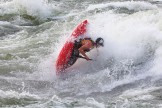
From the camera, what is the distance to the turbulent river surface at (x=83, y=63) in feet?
27.1

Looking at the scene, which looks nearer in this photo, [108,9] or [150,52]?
[150,52]

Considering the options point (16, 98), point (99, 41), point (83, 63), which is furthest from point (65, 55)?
point (16, 98)

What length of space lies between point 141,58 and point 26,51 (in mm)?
3342

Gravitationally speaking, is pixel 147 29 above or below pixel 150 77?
above

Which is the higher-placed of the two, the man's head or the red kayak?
the man's head

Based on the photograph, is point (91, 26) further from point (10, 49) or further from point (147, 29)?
point (10, 49)

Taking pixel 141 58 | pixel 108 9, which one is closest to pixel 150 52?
pixel 141 58

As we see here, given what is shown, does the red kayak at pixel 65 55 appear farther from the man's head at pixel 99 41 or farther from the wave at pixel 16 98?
the wave at pixel 16 98

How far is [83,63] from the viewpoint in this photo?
1040 cm

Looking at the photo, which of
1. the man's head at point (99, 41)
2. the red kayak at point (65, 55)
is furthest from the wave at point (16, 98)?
the man's head at point (99, 41)

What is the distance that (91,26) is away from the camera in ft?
36.0

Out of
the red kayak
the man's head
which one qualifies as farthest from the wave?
the man's head

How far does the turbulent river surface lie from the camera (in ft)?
27.1

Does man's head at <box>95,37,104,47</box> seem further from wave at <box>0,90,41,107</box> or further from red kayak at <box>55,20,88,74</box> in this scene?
wave at <box>0,90,41,107</box>
